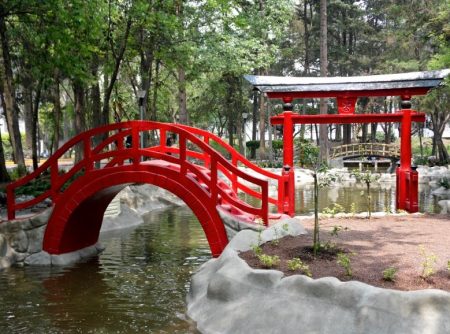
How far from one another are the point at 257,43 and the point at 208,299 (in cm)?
1813

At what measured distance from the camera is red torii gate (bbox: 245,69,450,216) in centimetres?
1373

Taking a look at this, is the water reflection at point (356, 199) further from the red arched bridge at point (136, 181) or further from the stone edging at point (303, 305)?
the stone edging at point (303, 305)

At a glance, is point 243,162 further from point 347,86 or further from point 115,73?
point 115,73

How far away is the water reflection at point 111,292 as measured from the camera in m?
8.21

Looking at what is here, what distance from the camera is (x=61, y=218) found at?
39.0 ft

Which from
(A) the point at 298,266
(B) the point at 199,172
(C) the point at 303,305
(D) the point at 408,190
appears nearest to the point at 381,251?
(A) the point at 298,266

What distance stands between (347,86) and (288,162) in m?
2.56

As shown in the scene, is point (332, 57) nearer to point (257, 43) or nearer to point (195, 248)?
point (257, 43)

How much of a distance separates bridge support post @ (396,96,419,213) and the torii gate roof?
1.43 ft

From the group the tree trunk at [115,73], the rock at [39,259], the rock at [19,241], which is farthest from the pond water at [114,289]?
the tree trunk at [115,73]

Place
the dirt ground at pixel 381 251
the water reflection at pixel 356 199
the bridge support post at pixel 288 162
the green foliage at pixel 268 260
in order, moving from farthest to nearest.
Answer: the water reflection at pixel 356 199
the bridge support post at pixel 288 162
the green foliage at pixel 268 260
the dirt ground at pixel 381 251

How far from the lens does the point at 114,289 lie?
33.4 feet

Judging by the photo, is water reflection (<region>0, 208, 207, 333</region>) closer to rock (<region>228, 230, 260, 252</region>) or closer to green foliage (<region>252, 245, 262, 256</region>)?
rock (<region>228, 230, 260, 252</region>)

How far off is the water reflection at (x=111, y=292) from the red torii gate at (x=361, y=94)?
4.22 metres
